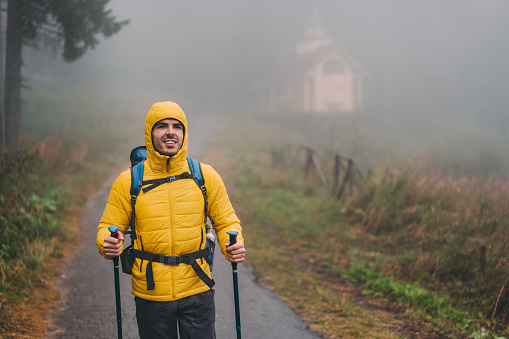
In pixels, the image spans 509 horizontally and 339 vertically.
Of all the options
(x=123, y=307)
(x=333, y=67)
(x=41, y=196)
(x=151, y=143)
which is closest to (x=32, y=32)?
(x=41, y=196)

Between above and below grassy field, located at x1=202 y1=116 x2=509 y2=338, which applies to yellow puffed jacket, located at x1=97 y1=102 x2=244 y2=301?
above

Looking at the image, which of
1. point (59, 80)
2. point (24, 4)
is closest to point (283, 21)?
point (59, 80)

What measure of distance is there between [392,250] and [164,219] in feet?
16.9

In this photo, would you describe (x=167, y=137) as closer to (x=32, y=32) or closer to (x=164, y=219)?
(x=164, y=219)

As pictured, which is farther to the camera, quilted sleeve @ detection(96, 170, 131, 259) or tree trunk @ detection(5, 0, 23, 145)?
tree trunk @ detection(5, 0, 23, 145)

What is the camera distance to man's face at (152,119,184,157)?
2.50 metres

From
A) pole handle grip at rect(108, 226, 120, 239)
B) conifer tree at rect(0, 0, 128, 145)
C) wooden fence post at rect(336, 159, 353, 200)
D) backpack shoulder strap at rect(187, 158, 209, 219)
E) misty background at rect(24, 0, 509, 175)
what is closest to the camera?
pole handle grip at rect(108, 226, 120, 239)

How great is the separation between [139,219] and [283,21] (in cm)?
4560

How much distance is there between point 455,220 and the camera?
6578mm

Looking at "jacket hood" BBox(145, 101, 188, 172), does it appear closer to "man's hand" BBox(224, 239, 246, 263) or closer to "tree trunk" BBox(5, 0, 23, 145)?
"man's hand" BBox(224, 239, 246, 263)

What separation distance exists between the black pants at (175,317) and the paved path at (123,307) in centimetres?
99

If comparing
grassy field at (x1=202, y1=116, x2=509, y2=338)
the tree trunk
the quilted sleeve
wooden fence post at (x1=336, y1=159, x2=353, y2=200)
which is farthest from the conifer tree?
the quilted sleeve

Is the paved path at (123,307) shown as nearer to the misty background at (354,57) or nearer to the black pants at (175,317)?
the black pants at (175,317)

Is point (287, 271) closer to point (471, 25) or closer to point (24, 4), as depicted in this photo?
point (24, 4)
